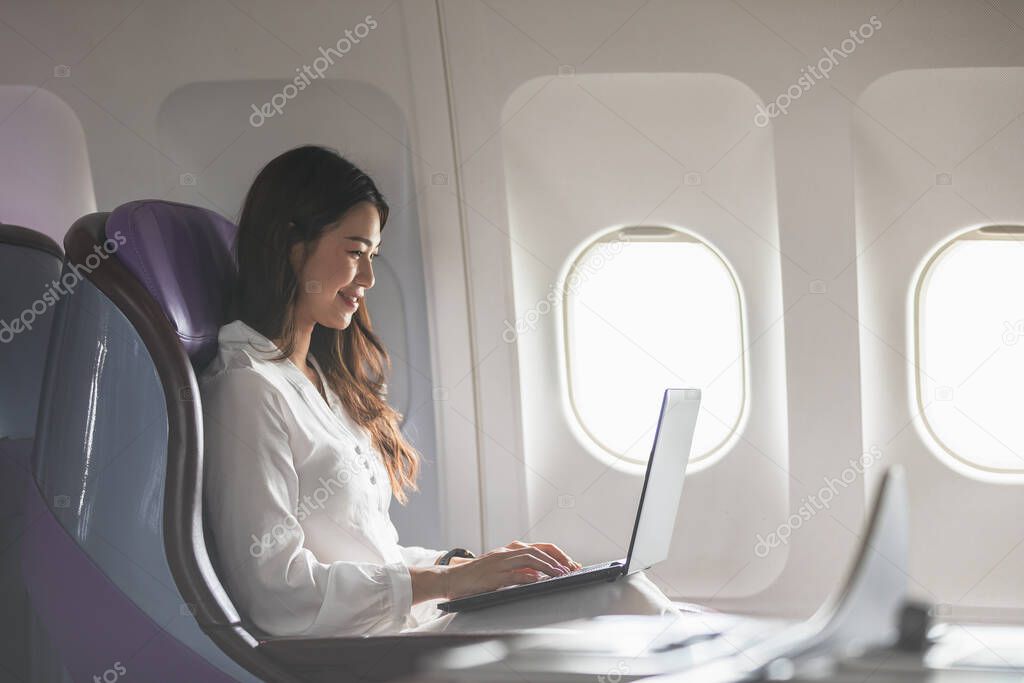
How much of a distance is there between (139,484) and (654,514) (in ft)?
3.34

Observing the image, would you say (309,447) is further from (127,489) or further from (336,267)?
(336,267)

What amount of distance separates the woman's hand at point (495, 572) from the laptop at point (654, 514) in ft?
0.05

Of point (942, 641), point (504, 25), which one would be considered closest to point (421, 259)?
point (504, 25)

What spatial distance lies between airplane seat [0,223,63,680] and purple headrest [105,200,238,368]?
2.21ft

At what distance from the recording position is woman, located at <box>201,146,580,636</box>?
179cm

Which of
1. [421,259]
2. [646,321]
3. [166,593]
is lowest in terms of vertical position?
[166,593]

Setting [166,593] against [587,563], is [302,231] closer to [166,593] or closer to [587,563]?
[166,593]

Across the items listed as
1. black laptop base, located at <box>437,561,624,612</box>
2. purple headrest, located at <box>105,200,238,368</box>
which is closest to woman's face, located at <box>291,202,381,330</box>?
purple headrest, located at <box>105,200,238,368</box>

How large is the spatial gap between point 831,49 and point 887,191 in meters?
0.45

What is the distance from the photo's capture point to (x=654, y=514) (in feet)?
6.78

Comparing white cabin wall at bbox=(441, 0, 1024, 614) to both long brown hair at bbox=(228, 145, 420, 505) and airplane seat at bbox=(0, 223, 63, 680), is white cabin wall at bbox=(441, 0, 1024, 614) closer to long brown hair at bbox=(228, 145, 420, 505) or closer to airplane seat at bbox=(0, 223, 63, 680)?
long brown hair at bbox=(228, 145, 420, 505)

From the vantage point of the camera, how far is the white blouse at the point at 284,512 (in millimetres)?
1781

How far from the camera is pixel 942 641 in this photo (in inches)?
69.7

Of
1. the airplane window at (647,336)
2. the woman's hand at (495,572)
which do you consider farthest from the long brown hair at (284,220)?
the airplane window at (647,336)
